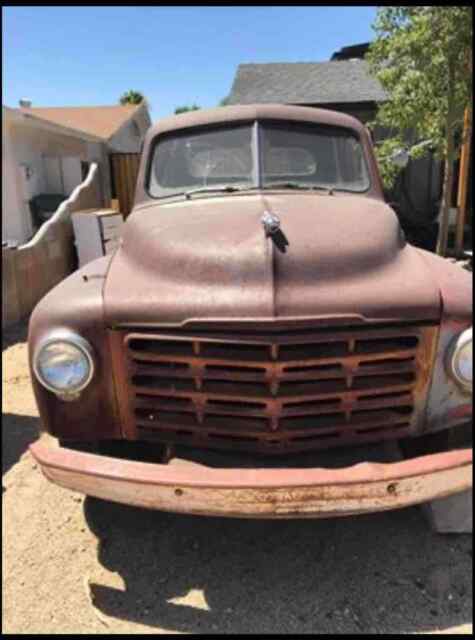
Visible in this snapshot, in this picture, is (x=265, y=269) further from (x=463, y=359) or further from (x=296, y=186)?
(x=296, y=186)

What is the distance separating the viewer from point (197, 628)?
2256 mm

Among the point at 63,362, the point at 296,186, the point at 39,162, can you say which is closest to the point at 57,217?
the point at 39,162

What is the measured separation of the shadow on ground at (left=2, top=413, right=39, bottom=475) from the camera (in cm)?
357

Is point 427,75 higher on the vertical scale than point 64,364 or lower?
higher

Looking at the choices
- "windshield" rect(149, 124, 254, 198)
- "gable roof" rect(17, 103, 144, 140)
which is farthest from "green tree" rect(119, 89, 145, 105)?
"windshield" rect(149, 124, 254, 198)

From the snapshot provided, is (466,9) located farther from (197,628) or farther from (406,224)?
(197,628)

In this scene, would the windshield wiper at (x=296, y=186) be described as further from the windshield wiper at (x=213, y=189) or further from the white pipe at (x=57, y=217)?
the white pipe at (x=57, y=217)

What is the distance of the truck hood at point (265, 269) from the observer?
2203 mm

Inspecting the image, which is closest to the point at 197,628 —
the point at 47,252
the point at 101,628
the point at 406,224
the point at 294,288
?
the point at 101,628

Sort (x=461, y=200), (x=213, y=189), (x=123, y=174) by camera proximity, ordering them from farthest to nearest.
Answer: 1. (x=123, y=174)
2. (x=461, y=200)
3. (x=213, y=189)

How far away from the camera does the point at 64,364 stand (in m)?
2.30

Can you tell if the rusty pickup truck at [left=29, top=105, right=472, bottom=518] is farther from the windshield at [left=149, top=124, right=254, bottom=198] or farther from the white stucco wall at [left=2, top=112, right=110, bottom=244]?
the white stucco wall at [left=2, top=112, right=110, bottom=244]

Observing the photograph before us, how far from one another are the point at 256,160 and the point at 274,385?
1.77 m

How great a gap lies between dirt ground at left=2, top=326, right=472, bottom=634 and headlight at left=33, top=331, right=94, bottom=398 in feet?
3.15
